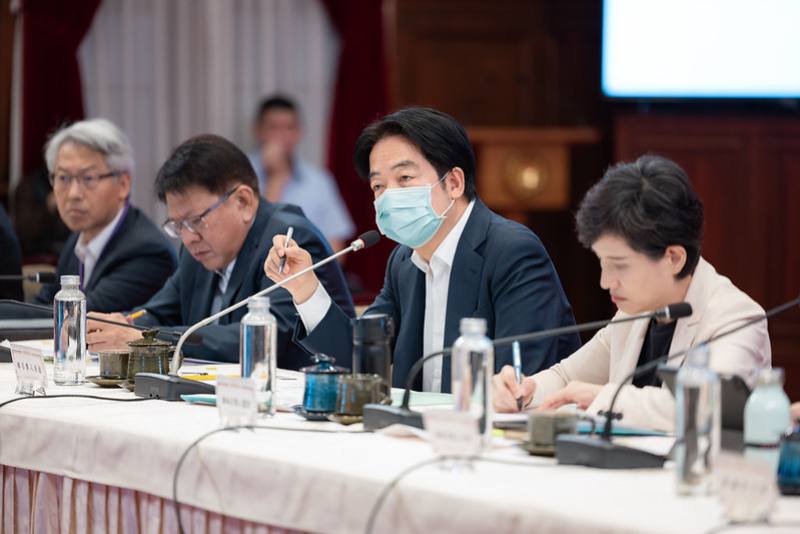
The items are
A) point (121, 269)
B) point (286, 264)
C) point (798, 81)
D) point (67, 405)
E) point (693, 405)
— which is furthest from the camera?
point (798, 81)

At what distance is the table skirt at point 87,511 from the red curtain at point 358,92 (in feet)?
13.7

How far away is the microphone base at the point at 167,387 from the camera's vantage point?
99.0 inches

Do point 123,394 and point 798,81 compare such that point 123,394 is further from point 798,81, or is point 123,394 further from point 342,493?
point 798,81

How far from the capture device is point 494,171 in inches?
238

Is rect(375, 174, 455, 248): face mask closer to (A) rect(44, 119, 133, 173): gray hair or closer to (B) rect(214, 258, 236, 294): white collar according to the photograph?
(B) rect(214, 258, 236, 294): white collar

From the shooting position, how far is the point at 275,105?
6.34 meters

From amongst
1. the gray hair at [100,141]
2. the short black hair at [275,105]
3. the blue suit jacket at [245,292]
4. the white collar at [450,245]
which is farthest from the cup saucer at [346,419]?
the short black hair at [275,105]

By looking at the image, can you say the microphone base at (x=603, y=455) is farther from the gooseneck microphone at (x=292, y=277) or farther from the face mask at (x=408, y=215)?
the face mask at (x=408, y=215)

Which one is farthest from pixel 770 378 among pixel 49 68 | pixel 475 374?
pixel 49 68

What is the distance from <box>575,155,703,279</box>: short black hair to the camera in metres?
2.29

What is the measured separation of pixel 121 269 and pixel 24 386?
5.25 ft

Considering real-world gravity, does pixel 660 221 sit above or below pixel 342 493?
above

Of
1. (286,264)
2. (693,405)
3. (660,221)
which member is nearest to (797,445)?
(693,405)

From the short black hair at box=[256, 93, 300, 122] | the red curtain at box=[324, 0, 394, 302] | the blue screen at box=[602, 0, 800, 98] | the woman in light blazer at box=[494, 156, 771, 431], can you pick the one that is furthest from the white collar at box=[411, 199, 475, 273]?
the red curtain at box=[324, 0, 394, 302]
